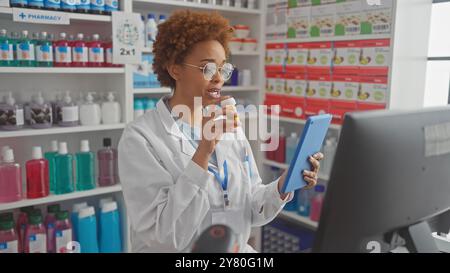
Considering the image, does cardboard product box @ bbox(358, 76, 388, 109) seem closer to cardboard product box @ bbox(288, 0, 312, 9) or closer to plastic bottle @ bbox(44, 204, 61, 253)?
cardboard product box @ bbox(288, 0, 312, 9)

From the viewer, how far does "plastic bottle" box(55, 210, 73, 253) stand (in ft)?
7.66

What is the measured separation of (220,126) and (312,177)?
13.8 inches

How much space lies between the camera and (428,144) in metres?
0.86

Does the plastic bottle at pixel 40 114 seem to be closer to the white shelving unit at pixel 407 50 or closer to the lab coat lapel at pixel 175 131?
the lab coat lapel at pixel 175 131

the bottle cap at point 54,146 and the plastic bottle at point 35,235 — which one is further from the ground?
the bottle cap at point 54,146

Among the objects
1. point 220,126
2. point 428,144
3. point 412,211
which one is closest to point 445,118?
point 428,144

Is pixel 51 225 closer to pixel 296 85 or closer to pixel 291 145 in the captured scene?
pixel 291 145

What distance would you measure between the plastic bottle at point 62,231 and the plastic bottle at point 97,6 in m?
1.25

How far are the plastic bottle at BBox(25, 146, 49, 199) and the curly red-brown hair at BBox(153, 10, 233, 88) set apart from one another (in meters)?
1.19

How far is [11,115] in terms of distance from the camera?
2.13 meters

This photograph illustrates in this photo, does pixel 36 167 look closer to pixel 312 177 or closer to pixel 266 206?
pixel 266 206

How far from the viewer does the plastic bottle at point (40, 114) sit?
2.23 m

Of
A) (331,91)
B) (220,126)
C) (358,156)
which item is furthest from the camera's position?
(331,91)

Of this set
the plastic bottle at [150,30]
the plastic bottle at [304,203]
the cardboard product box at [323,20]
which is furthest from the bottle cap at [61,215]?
the cardboard product box at [323,20]
